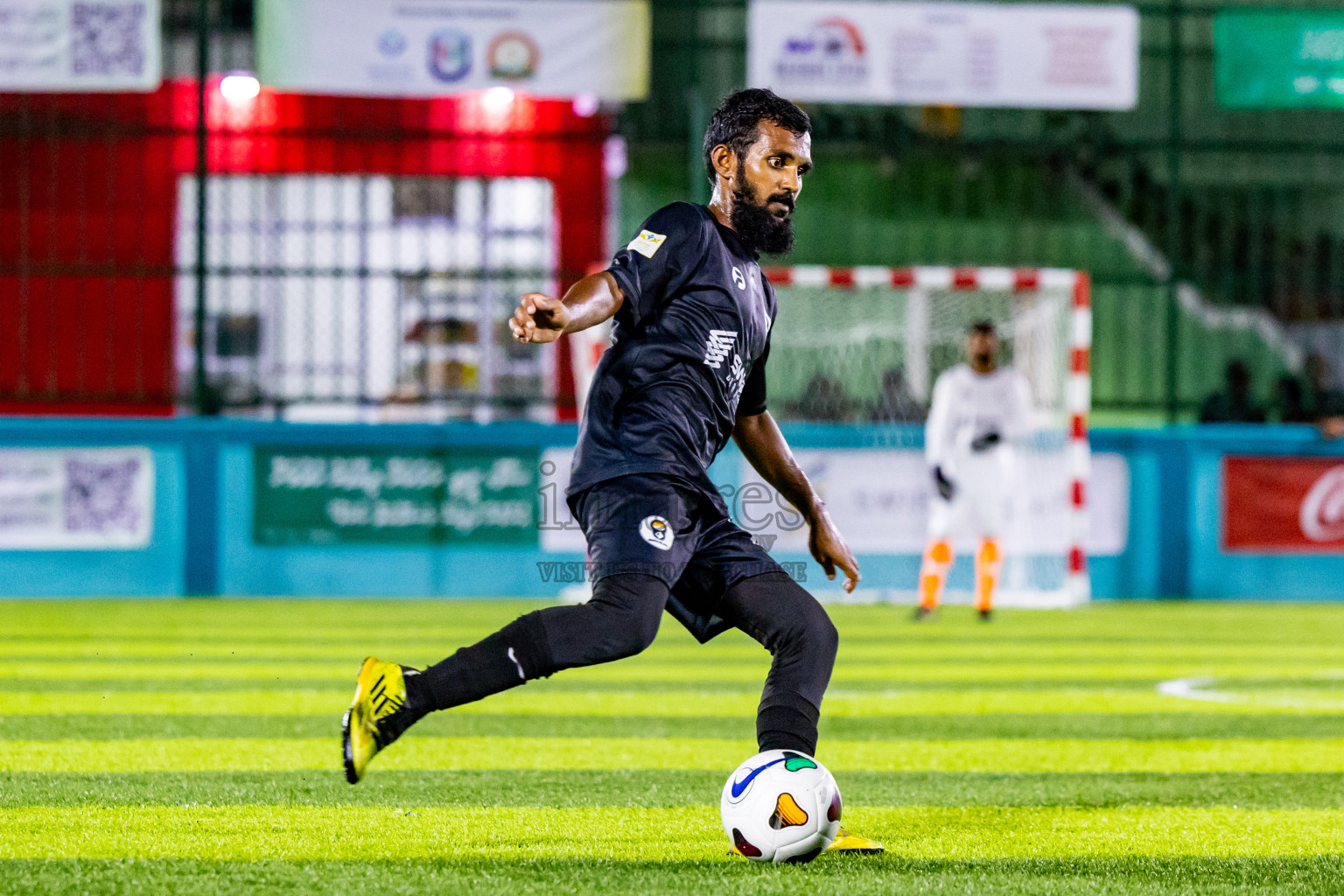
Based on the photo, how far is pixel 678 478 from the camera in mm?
3762

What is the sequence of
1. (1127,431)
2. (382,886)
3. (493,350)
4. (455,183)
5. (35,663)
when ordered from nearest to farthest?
(382,886) < (35,663) < (1127,431) < (493,350) < (455,183)

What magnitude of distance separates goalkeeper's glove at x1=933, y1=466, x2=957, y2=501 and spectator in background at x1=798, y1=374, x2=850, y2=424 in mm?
2018

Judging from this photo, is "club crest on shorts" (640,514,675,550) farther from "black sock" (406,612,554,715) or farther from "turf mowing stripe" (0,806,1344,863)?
"turf mowing stripe" (0,806,1344,863)

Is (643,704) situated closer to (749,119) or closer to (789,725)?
(789,725)

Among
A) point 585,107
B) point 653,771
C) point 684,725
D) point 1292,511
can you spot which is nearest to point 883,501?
point 1292,511

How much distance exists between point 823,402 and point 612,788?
342 inches

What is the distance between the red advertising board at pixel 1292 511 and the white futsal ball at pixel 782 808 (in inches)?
427

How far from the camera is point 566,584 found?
13.1 metres

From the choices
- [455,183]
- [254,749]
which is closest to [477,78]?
[455,183]

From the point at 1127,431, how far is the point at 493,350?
6.96 metres

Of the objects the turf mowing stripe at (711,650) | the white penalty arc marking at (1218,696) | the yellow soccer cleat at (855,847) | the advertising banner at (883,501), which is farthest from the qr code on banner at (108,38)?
the yellow soccer cleat at (855,847)

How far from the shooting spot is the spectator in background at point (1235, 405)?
565 inches

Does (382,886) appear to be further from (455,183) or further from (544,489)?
(455,183)

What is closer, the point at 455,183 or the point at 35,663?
the point at 35,663
